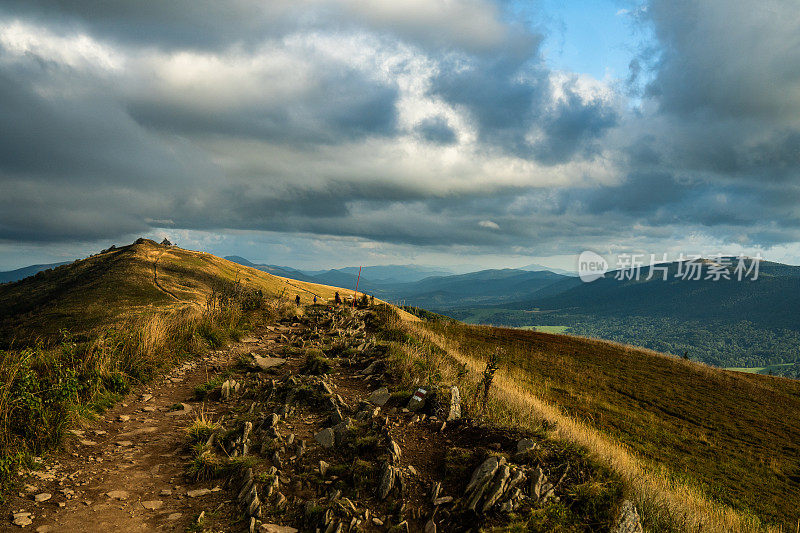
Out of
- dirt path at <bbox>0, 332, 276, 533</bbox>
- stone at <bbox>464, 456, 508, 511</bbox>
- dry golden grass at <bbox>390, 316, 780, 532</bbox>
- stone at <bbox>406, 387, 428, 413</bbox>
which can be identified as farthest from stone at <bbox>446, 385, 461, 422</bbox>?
dirt path at <bbox>0, 332, 276, 533</bbox>

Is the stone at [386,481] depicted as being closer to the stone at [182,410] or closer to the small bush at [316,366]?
the stone at [182,410]

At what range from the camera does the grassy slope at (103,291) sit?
202ft

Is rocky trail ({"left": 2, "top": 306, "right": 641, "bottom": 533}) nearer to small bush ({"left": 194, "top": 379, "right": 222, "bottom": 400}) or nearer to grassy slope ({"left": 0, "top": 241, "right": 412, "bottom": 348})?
small bush ({"left": 194, "top": 379, "right": 222, "bottom": 400})

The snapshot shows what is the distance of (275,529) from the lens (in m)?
5.02

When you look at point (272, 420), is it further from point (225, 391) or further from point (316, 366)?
point (316, 366)

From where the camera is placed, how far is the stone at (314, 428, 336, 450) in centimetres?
697

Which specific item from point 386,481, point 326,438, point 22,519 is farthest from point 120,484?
point 386,481

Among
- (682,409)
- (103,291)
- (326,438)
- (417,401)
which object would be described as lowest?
(103,291)

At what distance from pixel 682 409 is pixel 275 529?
22.7 metres

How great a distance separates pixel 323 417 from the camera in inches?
323

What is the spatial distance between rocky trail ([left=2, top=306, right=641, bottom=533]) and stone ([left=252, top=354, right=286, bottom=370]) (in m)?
2.54

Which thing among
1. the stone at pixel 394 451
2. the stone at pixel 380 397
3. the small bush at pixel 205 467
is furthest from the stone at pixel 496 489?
the small bush at pixel 205 467

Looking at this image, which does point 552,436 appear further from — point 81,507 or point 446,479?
point 81,507

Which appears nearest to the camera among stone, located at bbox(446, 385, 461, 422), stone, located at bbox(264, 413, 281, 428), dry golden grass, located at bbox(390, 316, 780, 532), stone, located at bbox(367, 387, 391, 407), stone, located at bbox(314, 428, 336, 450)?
dry golden grass, located at bbox(390, 316, 780, 532)
